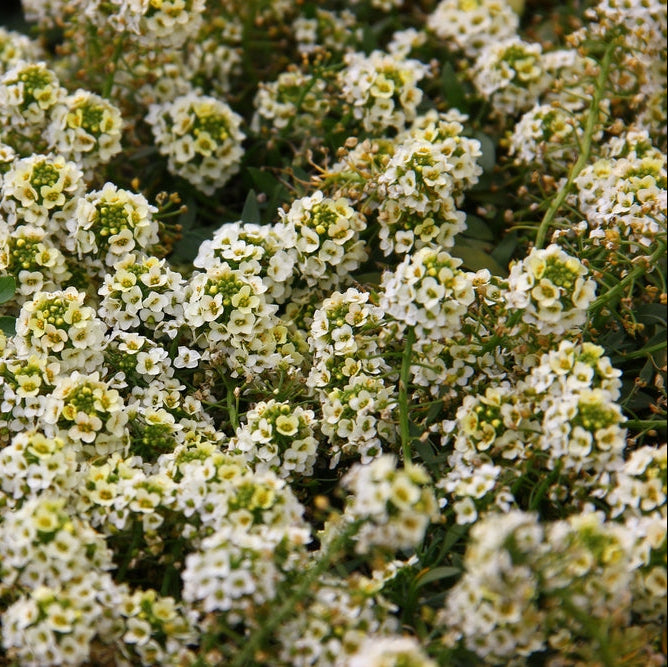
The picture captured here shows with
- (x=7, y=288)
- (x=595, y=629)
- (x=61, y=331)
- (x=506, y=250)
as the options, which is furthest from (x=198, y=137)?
(x=595, y=629)

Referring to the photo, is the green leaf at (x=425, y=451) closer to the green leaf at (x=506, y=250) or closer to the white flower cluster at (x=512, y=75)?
the green leaf at (x=506, y=250)

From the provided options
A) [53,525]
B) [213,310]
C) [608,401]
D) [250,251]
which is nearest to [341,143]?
[250,251]

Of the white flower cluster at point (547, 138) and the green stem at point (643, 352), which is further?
the white flower cluster at point (547, 138)

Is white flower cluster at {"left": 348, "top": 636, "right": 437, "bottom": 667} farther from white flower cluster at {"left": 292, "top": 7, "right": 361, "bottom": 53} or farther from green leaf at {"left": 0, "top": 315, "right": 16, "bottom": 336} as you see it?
white flower cluster at {"left": 292, "top": 7, "right": 361, "bottom": 53}

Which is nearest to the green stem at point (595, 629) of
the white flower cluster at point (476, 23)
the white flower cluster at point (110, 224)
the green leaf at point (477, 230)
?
the green leaf at point (477, 230)

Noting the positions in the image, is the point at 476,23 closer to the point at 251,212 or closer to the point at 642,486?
the point at 251,212
